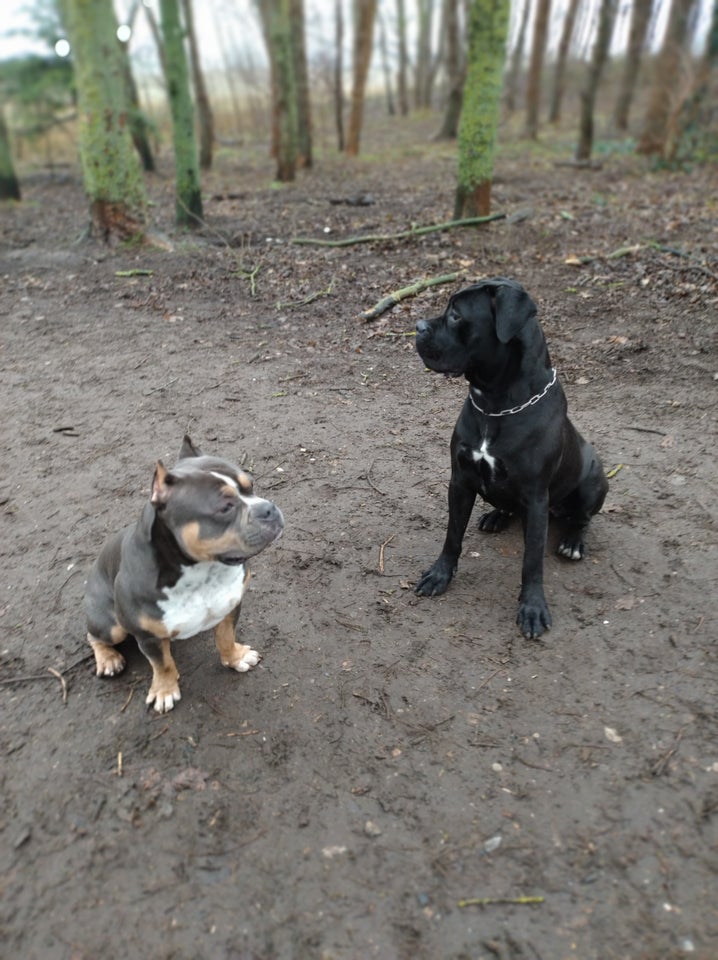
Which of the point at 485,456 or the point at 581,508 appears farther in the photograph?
the point at 581,508

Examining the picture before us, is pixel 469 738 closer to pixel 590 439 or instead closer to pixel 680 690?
pixel 680 690

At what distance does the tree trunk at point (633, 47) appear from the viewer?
19328 millimetres

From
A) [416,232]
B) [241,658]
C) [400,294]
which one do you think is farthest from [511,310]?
[416,232]

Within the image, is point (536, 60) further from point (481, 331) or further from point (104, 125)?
point (481, 331)

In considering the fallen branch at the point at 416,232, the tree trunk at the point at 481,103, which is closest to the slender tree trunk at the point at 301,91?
the tree trunk at the point at 481,103

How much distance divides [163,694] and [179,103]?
33.8 ft

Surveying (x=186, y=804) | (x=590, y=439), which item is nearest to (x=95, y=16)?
(x=590, y=439)

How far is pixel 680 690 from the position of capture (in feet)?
10.7

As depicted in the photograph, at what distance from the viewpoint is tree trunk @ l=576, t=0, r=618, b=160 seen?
16.1 meters

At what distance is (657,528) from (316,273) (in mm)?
6147

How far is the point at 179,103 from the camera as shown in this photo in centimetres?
1051

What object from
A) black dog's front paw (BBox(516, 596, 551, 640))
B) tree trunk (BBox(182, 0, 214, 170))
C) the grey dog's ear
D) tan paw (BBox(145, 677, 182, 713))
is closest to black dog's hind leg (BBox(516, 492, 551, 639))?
black dog's front paw (BBox(516, 596, 551, 640))

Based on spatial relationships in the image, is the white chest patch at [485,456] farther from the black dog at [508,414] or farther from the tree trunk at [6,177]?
the tree trunk at [6,177]

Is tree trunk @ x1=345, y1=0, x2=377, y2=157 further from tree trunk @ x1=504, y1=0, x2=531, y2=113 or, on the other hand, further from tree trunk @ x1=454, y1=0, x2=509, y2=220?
tree trunk @ x1=454, y1=0, x2=509, y2=220
